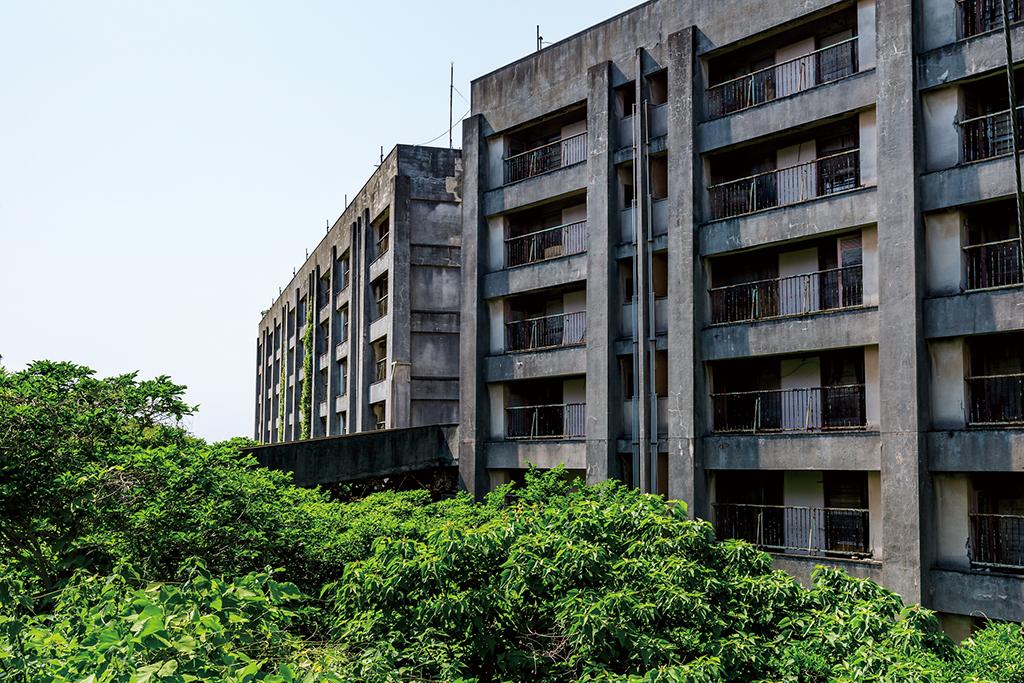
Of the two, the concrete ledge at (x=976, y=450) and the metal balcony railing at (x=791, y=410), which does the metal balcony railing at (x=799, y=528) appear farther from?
the concrete ledge at (x=976, y=450)

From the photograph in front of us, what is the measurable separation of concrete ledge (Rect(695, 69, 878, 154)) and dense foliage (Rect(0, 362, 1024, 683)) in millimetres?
10910

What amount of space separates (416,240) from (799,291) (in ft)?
57.1

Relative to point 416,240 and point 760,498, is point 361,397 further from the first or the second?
point 760,498

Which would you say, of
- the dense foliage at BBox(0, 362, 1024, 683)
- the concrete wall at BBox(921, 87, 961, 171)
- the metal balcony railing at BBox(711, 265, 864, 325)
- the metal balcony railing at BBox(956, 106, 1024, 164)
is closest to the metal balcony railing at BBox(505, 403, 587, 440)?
the metal balcony railing at BBox(711, 265, 864, 325)

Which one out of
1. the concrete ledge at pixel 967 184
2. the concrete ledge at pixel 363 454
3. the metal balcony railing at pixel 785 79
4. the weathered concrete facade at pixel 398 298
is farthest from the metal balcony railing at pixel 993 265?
the weathered concrete facade at pixel 398 298

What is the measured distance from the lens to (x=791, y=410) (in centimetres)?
2433

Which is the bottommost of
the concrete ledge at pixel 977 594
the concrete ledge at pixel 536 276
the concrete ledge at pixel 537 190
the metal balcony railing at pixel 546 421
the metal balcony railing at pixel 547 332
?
the concrete ledge at pixel 977 594

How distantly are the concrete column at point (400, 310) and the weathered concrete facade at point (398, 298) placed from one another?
0.12 ft

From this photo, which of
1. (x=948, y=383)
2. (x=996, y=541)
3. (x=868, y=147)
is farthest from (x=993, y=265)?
(x=996, y=541)

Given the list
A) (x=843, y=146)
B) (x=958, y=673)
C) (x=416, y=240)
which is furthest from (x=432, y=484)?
(x=958, y=673)

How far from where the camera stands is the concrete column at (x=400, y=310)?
3712 cm

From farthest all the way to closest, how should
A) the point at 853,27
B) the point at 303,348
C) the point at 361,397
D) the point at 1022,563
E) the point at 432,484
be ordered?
the point at 303,348, the point at 361,397, the point at 432,484, the point at 853,27, the point at 1022,563

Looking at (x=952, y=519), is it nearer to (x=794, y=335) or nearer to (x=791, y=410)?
(x=791, y=410)

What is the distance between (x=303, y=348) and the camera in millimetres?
59375
